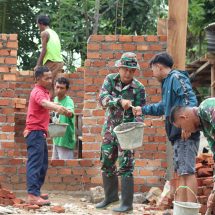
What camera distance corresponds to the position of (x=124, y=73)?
703 centimetres

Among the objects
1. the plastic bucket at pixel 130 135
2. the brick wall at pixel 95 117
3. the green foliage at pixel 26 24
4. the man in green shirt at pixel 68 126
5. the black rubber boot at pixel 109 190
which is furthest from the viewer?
the green foliage at pixel 26 24

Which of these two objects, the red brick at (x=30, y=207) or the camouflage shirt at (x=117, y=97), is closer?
the camouflage shirt at (x=117, y=97)

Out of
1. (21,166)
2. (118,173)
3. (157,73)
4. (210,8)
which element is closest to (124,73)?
(157,73)

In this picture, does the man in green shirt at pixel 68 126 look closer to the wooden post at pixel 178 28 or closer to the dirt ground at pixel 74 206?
the dirt ground at pixel 74 206

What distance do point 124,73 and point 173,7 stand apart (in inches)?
55.4

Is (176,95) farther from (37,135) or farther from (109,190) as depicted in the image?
(37,135)

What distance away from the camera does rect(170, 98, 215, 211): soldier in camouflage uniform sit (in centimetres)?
479

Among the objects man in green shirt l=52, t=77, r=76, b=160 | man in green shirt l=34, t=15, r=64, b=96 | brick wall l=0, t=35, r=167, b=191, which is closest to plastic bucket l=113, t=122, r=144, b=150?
brick wall l=0, t=35, r=167, b=191

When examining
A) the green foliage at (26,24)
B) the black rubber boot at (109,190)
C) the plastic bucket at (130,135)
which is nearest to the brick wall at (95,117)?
the black rubber boot at (109,190)

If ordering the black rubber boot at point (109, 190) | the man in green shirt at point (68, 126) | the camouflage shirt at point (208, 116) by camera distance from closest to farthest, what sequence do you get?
the camouflage shirt at point (208, 116) → the black rubber boot at point (109, 190) → the man in green shirt at point (68, 126)

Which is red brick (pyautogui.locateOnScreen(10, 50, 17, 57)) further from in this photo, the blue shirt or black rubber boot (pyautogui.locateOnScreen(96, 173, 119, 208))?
the blue shirt

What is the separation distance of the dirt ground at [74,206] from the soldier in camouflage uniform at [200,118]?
7.58 ft

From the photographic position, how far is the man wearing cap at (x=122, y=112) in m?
6.98

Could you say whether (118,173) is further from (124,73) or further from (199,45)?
(199,45)
